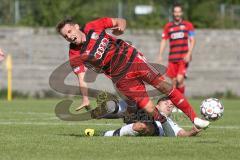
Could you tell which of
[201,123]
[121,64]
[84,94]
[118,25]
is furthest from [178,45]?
[201,123]

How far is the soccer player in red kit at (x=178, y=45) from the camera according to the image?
20531mm

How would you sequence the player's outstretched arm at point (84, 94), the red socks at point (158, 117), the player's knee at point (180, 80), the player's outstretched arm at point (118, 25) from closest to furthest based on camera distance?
the red socks at point (158, 117), the player's outstretched arm at point (118, 25), the player's outstretched arm at point (84, 94), the player's knee at point (180, 80)

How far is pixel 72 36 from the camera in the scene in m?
11.6

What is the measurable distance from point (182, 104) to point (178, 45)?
9334mm

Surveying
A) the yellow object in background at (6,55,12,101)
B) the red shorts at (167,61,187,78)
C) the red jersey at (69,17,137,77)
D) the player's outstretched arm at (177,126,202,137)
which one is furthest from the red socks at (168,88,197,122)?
the yellow object in background at (6,55,12,101)

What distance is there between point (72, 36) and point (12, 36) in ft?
60.2

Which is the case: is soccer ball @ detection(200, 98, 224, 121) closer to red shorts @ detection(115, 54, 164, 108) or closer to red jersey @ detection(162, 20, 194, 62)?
red shorts @ detection(115, 54, 164, 108)

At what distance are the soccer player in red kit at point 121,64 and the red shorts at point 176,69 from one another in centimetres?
885

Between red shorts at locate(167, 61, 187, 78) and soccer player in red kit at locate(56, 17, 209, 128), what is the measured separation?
8.85m

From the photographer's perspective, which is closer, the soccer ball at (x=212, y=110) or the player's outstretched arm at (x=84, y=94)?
the soccer ball at (x=212, y=110)

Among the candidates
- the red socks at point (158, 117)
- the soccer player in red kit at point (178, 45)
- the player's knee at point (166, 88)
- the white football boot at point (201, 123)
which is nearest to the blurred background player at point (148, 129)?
the red socks at point (158, 117)

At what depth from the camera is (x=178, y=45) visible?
20828 millimetres

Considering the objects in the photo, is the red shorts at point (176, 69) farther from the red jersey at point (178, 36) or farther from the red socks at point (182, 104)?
the red socks at point (182, 104)

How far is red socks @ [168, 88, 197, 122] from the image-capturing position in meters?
11.6
